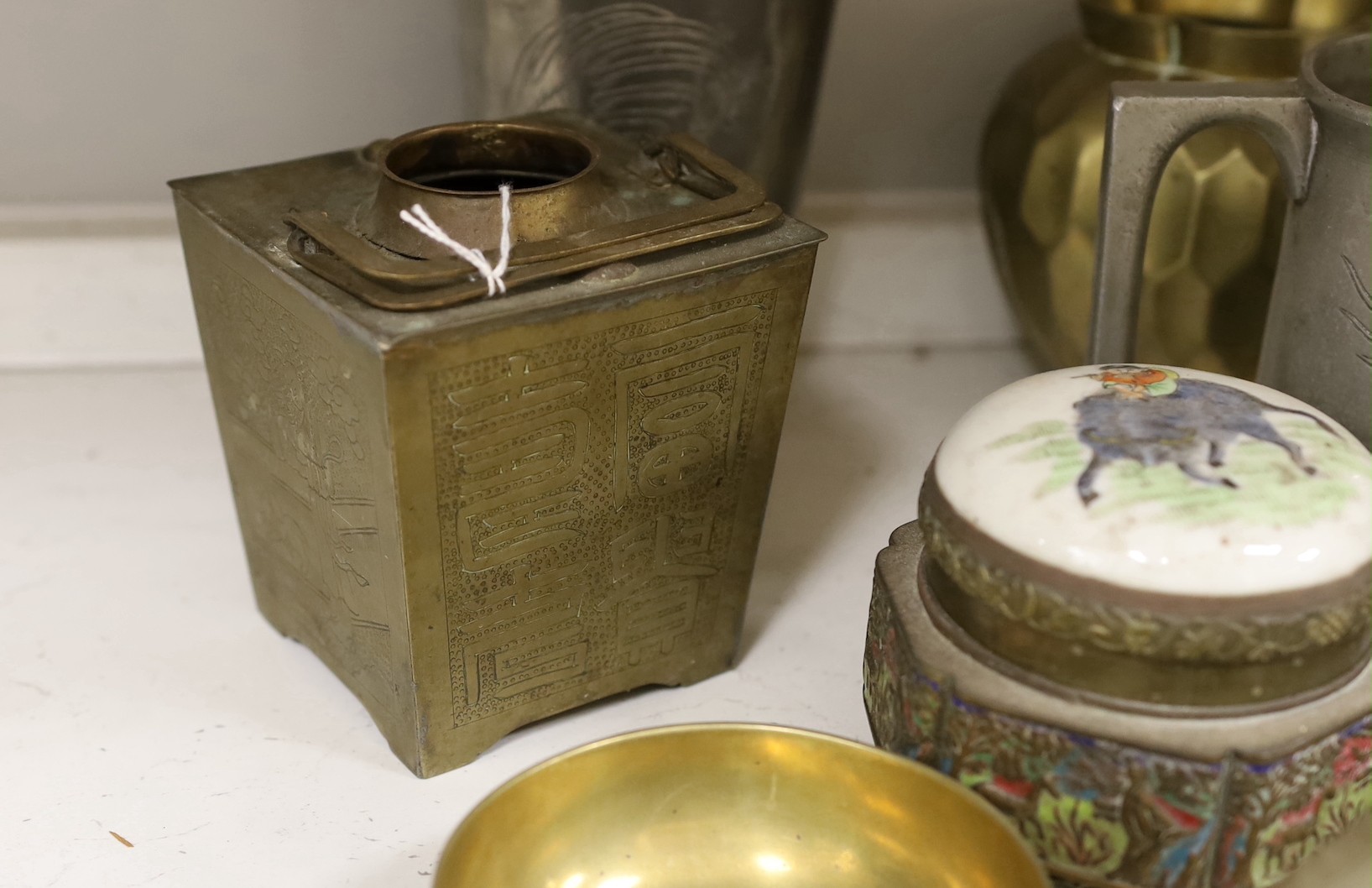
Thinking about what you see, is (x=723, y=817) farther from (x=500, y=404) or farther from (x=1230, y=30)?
(x=1230, y=30)

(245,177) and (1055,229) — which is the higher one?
(245,177)

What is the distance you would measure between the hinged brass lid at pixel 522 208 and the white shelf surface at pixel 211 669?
33 cm

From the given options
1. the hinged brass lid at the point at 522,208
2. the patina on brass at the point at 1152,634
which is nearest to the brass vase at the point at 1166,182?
the hinged brass lid at the point at 522,208

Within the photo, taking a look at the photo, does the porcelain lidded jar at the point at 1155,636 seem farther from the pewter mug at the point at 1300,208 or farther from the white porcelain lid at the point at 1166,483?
the pewter mug at the point at 1300,208

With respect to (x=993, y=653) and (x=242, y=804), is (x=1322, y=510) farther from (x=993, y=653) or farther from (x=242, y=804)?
(x=242, y=804)

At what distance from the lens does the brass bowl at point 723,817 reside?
0.74 meters

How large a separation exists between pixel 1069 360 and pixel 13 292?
0.95 metres

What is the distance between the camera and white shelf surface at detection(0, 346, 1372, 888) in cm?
85

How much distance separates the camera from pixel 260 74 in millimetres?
1250

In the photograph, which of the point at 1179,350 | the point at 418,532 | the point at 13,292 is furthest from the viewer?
the point at 13,292

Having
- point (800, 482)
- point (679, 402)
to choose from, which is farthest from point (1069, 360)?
point (679, 402)

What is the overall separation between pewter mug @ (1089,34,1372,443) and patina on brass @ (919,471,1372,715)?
24cm

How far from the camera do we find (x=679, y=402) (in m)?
0.87

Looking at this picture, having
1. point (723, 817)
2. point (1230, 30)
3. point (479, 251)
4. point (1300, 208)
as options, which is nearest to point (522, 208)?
point (479, 251)
